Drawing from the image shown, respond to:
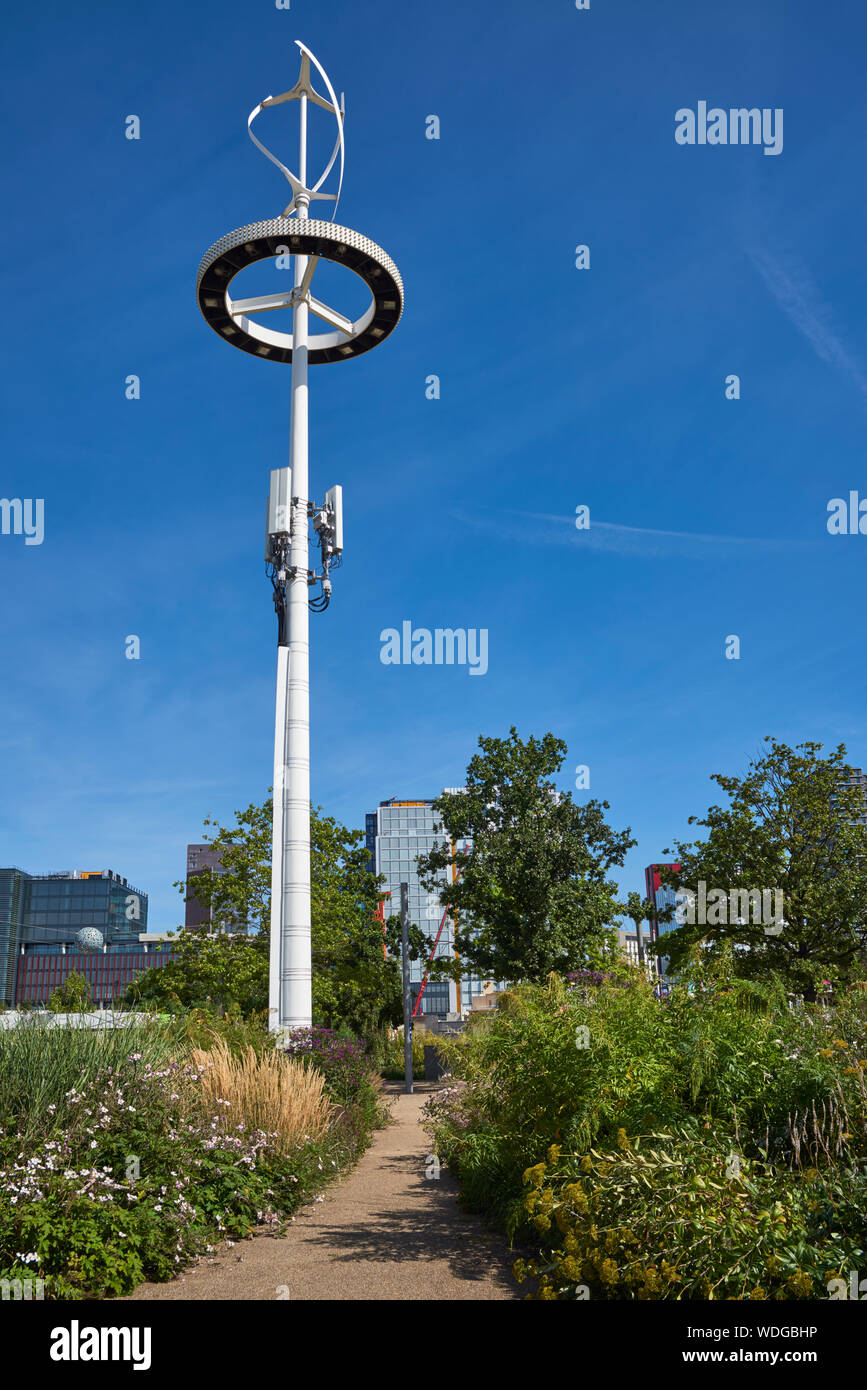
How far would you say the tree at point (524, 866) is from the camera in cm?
2355

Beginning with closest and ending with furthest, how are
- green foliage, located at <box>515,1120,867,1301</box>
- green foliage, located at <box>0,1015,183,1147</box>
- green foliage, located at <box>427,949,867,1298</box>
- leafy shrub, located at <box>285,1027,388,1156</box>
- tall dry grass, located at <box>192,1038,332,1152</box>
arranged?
green foliage, located at <box>515,1120,867,1301</box> → green foliage, located at <box>427,949,867,1298</box> → green foliage, located at <box>0,1015,183,1147</box> → tall dry grass, located at <box>192,1038,332,1152</box> → leafy shrub, located at <box>285,1027,388,1156</box>

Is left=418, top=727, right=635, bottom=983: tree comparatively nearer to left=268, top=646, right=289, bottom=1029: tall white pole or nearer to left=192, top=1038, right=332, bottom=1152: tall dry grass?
left=268, top=646, right=289, bottom=1029: tall white pole

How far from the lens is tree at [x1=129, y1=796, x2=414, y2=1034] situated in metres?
24.4

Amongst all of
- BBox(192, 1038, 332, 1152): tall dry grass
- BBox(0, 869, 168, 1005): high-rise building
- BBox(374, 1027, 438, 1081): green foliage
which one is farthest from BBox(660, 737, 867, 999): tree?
BBox(0, 869, 168, 1005): high-rise building

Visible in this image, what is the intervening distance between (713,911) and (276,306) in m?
18.5

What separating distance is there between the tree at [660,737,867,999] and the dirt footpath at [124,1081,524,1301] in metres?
14.9

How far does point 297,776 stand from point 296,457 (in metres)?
6.71

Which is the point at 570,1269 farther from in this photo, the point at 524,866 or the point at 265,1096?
the point at 524,866

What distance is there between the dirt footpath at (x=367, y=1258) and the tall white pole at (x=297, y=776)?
728cm

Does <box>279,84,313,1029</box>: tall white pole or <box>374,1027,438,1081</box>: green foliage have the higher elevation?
<box>279,84,313,1029</box>: tall white pole

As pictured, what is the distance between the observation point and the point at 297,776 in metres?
17.6

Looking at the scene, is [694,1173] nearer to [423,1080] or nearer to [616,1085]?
[616,1085]

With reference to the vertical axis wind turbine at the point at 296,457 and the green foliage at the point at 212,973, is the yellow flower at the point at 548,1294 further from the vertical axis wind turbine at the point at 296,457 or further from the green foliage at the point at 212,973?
the green foliage at the point at 212,973

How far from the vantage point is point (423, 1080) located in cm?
2547
